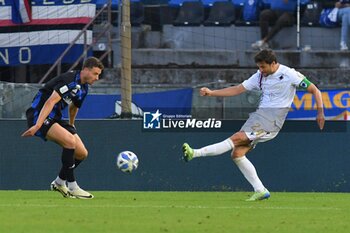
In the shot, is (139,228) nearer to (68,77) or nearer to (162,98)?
(68,77)

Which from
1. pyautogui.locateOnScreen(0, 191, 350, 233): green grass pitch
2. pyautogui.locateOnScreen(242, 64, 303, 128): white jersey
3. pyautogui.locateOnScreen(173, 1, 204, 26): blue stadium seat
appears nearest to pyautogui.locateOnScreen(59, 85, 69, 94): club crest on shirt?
pyautogui.locateOnScreen(0, 191, 350, 233): green grass pitch

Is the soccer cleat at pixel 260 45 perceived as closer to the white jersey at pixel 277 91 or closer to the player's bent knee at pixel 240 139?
the white jersey at pixel 277 91

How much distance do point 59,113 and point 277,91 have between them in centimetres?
281

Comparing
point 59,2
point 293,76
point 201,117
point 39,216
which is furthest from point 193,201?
point 59,2

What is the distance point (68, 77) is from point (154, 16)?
11585 mm

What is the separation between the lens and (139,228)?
9.50m

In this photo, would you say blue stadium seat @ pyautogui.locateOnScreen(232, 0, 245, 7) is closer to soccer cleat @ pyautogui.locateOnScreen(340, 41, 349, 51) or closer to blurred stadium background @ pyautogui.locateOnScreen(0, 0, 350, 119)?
blurred stadium background @ pyautogui.locateOnScreen(0, 0, 350, 119)

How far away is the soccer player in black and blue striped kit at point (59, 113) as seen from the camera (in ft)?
43.1

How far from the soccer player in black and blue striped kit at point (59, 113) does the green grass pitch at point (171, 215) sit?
0.31m

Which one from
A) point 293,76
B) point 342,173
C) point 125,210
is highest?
point 293,76

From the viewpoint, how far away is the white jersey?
13547 mm

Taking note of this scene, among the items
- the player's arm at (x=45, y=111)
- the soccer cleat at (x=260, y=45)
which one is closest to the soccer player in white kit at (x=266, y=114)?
the player's arm at (x=45, y=111)

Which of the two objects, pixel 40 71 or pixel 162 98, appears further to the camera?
pixel 40 71

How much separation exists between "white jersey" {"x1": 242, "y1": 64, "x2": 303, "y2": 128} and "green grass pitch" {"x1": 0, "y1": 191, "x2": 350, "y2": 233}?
1.13m
